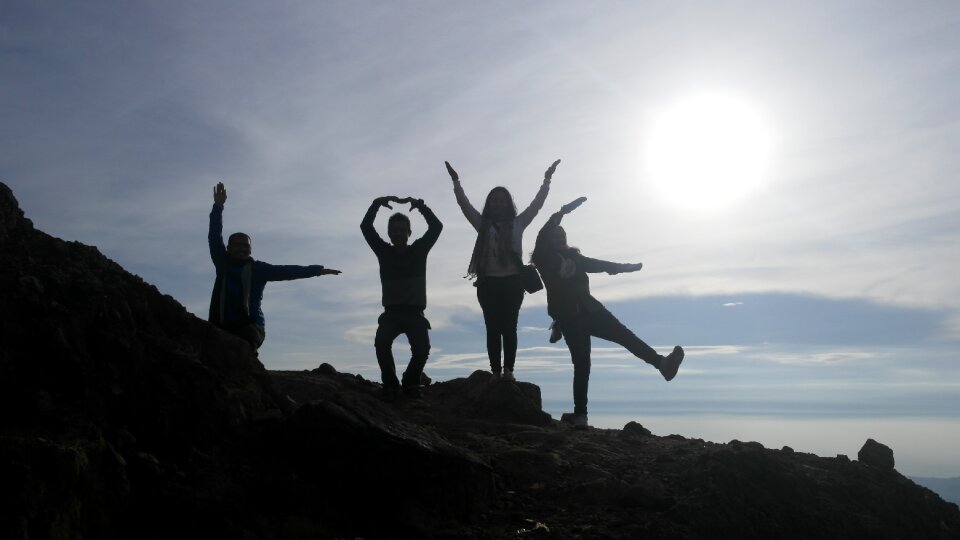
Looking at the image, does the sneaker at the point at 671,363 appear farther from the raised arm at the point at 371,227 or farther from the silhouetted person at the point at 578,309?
the raised arm at the point at 371,227

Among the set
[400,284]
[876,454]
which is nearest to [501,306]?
[400,284]

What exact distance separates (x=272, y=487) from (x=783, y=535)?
5.93m

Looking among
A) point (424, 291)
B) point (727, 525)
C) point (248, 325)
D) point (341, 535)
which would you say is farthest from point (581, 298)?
point (341, 535)

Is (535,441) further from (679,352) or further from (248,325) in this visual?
(248,325)

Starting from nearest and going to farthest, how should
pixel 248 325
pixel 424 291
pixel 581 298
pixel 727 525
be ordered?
pixel 727 525 < pixel 248 325 < pixel 424 291 < pixel 581 298

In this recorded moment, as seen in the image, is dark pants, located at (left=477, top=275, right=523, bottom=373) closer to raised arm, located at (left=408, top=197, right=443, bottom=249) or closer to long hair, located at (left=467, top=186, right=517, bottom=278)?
long hair, located at (left=467, top=186, right=517, bottom=278)

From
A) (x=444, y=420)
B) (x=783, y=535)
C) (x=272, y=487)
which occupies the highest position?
(x=444, y=420)

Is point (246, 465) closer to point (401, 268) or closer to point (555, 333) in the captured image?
point (401, 268)

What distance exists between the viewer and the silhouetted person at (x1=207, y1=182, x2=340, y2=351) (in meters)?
10.2

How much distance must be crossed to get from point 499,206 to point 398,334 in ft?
9.20

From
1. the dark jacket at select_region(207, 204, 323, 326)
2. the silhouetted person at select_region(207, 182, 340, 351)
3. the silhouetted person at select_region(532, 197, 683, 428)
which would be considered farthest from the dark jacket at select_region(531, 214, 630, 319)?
the dark jacket at select_region(207, 204, 323, 326)

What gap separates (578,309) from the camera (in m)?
11.8

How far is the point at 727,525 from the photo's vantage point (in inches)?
314

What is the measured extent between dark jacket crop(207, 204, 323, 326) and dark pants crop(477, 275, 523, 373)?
9.35 feet
